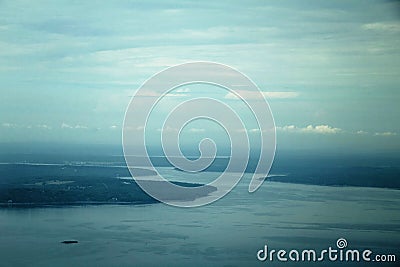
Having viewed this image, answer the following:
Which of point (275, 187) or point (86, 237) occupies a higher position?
point (275, 187)

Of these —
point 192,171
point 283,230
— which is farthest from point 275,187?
point 192,171

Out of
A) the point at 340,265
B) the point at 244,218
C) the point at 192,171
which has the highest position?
the point at 192,171

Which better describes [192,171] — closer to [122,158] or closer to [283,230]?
[122,158]

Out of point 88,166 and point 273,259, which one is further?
point 88,166

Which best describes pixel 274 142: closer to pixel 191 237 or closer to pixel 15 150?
pixel 191 237

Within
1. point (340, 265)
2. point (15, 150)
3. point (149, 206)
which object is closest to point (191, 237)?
point (149, 206)

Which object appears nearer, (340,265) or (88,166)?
(340,265)
